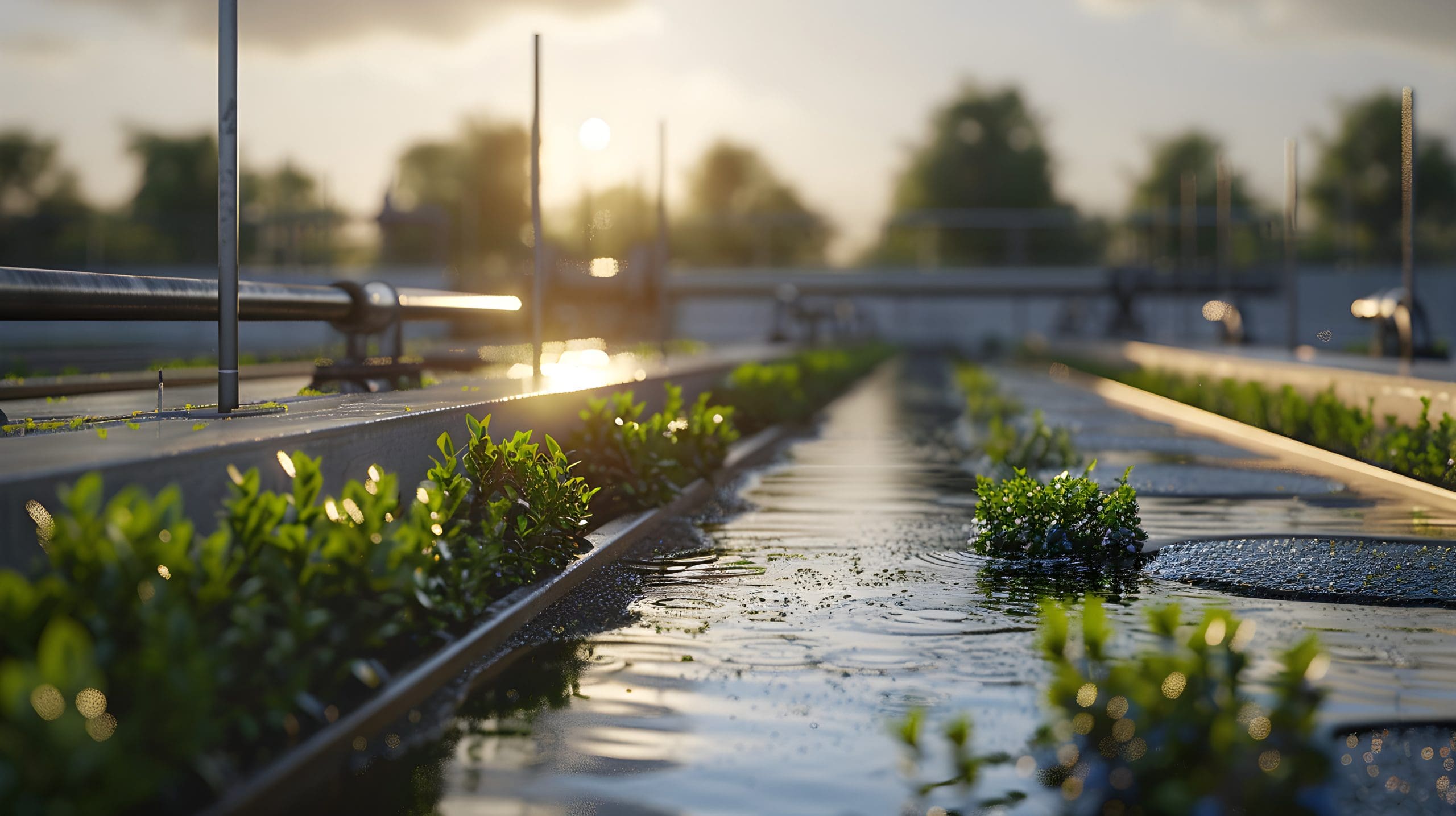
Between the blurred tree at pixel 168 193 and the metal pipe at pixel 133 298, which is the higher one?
the blurred tree at pixel 168 193

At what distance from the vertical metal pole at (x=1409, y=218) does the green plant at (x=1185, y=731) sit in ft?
84.5

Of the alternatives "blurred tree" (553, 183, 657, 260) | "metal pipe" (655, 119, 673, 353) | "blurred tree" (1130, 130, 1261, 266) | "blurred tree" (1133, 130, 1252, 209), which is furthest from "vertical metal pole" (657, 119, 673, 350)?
"blurred tree" (1133, 130, 1252, 209)

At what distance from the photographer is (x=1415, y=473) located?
61.3ft

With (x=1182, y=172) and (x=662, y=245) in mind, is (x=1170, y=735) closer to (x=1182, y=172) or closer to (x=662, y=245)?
(x=662, y=245)

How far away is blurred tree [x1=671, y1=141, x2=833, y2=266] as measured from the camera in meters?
161

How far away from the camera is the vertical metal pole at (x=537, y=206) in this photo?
846 inches

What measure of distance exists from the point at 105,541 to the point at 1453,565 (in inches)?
394

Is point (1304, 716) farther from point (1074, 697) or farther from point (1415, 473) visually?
point (1415, 473)

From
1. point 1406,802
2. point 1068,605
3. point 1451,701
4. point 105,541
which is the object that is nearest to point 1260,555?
point 1068,605

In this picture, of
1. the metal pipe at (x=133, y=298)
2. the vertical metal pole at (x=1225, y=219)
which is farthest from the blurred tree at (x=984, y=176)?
the metal pipe at (x=133, y=298)

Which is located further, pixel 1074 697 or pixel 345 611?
pixel 345 611

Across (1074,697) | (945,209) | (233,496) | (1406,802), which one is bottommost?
(1406,802)

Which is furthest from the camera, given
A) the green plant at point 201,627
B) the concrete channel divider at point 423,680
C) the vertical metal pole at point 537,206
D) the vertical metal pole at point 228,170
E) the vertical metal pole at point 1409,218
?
the vertical metal pole at point 1409,218

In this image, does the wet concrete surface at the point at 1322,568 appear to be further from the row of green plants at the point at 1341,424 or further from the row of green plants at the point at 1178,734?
the row of green plants at the point at 1341,424
